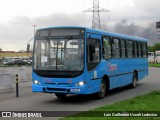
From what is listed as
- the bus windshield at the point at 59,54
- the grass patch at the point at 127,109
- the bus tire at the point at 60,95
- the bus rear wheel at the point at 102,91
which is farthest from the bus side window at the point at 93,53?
the grass patch at the point at 127,109

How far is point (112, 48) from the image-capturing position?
57.4 ft

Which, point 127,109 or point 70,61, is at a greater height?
point 70,61

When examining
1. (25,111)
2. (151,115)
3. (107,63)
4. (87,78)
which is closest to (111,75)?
(107,63)

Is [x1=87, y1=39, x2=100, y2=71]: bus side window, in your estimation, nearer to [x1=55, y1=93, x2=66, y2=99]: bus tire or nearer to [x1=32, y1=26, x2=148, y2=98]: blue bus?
[x1=32, y1=26, x2=148, y2=98]: blue bus

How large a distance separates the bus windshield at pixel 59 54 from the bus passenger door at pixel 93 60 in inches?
16.1

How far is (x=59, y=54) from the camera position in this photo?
14352 mm

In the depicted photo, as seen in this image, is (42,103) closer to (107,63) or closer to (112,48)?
(107,63)

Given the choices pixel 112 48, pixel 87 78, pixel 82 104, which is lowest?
pixel 82 104

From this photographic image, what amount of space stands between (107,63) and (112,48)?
118 centimetres

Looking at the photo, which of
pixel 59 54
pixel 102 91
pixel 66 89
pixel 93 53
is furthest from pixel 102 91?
pixel 59 54

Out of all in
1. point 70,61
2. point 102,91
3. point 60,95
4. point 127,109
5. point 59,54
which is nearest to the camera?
point 127,109

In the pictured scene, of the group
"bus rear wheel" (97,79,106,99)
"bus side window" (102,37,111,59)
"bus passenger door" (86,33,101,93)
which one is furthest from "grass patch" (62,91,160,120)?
"bus side window" (102,37,111,59)

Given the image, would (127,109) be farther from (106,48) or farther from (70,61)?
(106,48)

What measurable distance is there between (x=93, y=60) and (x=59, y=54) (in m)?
1.43
